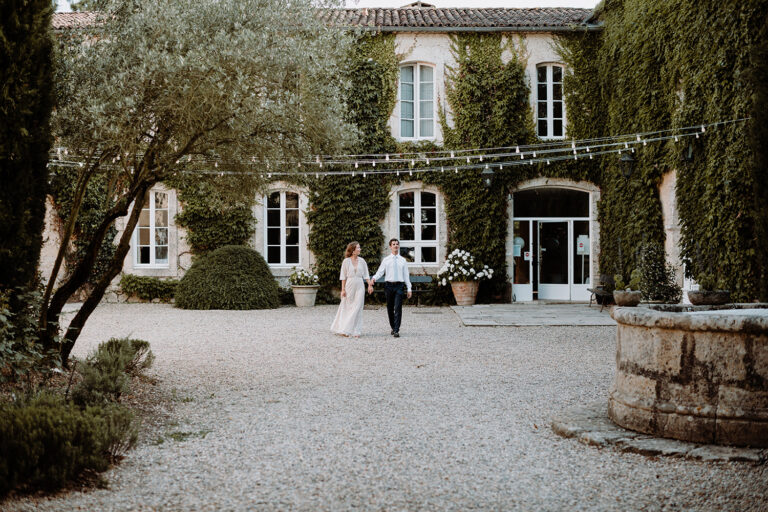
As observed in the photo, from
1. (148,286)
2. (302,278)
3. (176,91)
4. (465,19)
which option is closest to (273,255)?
(302,278)

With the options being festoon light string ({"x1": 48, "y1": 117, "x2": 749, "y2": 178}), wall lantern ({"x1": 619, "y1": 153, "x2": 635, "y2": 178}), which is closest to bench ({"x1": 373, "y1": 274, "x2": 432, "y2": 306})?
festoon light string ({"x1": 48, "y1": 117, "x2": 749, "y2": 178})

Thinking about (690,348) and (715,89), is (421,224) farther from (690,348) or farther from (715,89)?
(690,348)

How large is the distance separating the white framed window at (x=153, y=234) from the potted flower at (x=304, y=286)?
3.38m

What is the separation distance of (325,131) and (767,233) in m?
5.53

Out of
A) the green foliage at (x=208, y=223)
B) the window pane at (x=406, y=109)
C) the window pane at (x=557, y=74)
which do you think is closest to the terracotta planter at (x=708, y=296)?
the window pane at (x=557, y=74)

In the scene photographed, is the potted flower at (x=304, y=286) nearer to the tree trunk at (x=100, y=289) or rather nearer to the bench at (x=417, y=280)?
the bench at (x=417, y=280)

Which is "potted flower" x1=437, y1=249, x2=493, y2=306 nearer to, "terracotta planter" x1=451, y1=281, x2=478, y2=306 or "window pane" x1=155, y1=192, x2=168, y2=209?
"terracotta planter" x1=451, y1=281, x2=478, y2=306

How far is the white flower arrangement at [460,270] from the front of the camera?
1675cm

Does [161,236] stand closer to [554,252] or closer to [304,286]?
[304,286]

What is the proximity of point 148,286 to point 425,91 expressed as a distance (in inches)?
325

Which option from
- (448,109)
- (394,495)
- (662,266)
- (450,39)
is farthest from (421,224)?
(394,495)

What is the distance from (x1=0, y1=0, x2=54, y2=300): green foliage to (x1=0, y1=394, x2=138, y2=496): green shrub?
1.96 metres

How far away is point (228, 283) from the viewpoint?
51.0ft

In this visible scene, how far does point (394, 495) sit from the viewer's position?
3715mm
